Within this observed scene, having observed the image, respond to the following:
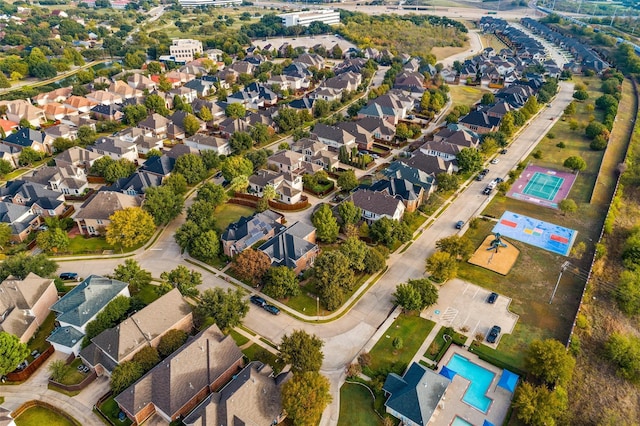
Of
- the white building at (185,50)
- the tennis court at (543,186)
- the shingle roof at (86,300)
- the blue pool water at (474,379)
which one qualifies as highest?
the white building at (185,50)

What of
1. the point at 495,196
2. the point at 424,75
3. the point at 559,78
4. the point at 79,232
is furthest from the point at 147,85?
the point at 559,78

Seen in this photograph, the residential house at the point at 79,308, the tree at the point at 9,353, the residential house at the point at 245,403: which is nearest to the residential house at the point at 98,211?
the residential house at the point at 79,308

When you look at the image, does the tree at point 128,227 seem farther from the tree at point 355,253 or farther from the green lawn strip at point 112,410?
the tree at point 355,253

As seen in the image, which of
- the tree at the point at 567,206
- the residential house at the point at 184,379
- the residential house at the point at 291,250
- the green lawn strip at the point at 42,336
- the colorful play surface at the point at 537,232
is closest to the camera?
the residential house at the point at 184,379

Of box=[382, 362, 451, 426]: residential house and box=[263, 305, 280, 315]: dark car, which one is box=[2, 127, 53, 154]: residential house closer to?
box=[263, 305, 280, 315]: dark car

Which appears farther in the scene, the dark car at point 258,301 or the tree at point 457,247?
the tree at point 457,247

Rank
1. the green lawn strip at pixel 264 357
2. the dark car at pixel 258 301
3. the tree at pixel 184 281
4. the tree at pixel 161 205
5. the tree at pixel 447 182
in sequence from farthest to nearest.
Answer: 1. the tree at pixel 447 182
2. the tree at pixel 161 205
3. the dark car at pixel 258 301
4. the tree at pixel 184 281
5. the green lawn strip at pixel 264 357

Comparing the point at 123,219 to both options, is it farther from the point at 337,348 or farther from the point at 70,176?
the point at 337,348
